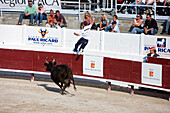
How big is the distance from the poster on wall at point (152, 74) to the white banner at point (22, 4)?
7.25 m

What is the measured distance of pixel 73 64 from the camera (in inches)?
636

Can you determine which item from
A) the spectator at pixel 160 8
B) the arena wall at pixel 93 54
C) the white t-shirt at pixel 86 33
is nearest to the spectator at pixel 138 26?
the arena wall at pixel 93 54

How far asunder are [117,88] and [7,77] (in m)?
4.66

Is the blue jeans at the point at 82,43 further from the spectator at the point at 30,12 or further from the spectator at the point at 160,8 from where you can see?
the spectator at the point at 160,8

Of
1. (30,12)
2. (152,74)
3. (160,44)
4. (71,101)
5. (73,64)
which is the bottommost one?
(71,101)

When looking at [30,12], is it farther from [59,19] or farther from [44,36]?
[44,36]

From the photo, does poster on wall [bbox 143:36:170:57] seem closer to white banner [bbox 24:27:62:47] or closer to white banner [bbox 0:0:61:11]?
white banner [bbox 24:27:62:47]

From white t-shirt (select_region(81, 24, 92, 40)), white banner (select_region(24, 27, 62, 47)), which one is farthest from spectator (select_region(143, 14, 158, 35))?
Result: white banner (select_region(24, 27, 62, 47))

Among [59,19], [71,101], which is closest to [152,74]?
[71,101]

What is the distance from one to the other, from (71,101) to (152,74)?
2954mm

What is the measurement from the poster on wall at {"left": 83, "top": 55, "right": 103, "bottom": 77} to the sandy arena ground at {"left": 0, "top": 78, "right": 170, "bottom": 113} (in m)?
0.62

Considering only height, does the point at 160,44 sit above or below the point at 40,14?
below

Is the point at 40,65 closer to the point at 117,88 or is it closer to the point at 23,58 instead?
the point at 23,58

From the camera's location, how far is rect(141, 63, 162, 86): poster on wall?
46.0 feet
